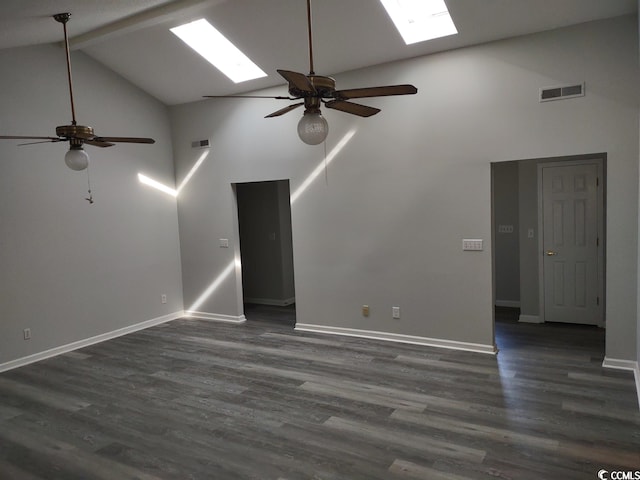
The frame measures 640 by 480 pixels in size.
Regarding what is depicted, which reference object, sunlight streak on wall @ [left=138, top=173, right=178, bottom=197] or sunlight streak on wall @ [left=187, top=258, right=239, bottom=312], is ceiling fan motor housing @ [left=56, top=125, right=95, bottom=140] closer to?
sunlight streak on wall @ [left=138, top=173, right=178, bottom=197]

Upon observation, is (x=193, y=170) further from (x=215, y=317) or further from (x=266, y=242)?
(x=215, y=317)

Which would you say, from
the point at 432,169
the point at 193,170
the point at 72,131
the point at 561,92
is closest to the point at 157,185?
the point at 193,170

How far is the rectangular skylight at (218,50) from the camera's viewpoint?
4.99m

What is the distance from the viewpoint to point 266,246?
7.70 meters

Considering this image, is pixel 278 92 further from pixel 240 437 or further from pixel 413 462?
pixel 413 462

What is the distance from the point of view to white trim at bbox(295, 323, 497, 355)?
4.71 meters

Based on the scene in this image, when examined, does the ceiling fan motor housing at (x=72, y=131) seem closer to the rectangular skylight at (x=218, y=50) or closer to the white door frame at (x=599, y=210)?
the rectangular skylight at (x=218, y=50)

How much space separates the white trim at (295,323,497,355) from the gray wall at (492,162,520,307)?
7.38 ft

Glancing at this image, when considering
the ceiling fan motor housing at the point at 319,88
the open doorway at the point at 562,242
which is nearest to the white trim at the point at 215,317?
the open doorway at the point at 562,242

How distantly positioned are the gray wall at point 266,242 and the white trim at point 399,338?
5.92ft

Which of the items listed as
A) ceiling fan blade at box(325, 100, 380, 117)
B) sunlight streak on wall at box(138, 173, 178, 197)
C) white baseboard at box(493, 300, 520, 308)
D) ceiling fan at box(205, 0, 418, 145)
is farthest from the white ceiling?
white baseboard at box(493, 300, 520, 308)

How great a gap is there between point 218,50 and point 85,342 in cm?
388

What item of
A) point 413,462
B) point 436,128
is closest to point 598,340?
point 436,128

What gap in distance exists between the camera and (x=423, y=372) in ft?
13.9
